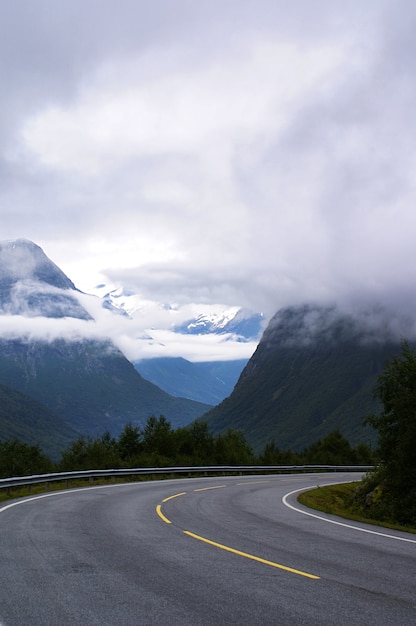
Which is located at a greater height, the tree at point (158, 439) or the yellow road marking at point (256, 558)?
the yellow road marking at point (256, 558)

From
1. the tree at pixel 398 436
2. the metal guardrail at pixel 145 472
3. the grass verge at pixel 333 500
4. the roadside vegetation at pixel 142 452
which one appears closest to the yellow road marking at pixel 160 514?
the grass verge at pixel 333 500

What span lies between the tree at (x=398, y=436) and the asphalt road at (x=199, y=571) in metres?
8.00

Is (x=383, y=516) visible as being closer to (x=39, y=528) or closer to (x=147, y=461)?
(x=39, y=528)

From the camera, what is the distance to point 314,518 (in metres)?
17.4

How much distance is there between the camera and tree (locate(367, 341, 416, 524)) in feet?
75.0

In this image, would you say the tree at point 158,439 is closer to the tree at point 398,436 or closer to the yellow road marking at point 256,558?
the tree at point 398,436

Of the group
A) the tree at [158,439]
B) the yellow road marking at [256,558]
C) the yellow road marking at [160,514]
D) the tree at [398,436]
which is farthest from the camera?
the tree at [158,439]

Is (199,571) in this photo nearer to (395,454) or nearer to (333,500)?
(395,454)

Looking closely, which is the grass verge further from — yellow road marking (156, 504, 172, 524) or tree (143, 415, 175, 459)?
tree (143, 415, 175, 459)

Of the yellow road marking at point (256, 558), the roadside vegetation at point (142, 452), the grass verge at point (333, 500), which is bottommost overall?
the roadside vegetation at point (142, 452)

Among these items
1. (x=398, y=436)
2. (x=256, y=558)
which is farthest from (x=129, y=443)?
(x=256, y=558)

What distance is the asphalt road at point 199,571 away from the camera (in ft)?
22.1

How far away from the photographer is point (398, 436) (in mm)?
24766

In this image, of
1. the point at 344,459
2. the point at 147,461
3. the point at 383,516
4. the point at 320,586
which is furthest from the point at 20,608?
the point at 344,459
